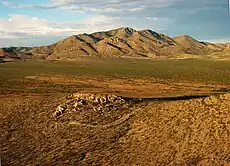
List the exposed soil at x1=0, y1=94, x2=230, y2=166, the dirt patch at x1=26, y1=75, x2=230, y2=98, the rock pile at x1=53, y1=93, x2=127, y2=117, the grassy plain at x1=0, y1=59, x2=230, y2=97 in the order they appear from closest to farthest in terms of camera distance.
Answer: the exposed soil at x1=0, y1=94, x2=230, y2=166 < the rock pile at x1=53, y1=93, x2=127, y2=117 < the dirt patch at x1=26, y1=75, x2=230, y2=98 < the grassy plain at x1=0, y1=59, x2=230, y2=97

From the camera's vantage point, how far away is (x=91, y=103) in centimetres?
2903

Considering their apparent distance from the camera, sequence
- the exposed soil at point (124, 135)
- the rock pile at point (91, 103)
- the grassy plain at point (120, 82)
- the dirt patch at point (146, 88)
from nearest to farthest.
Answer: the exposed soil at point (124, 135)
the rock pile at point (91, 103)
the dirt patch at point (146, 88)
the grassy plain at point (120, 82)

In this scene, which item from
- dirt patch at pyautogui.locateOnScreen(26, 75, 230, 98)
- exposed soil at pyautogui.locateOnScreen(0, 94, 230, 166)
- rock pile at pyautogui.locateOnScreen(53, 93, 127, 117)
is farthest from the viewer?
dirt patch at pyautogui.locateOnScreen(26, 75, 230, 98)

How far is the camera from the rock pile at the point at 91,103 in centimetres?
2806

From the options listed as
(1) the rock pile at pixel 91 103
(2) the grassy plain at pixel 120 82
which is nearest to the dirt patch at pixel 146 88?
(2) the grassy plain at pixel 120 82

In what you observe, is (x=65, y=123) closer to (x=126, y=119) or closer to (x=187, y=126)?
(x=126, y=119)

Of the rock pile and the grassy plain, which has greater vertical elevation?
the rock pile

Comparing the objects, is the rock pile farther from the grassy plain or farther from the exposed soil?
the grassy plain

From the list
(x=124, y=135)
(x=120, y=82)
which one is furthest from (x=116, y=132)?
(x=120, y=82)

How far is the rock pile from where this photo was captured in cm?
2806

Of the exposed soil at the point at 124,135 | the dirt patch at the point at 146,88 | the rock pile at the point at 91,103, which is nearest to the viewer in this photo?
the exposed soil at the point at 124,135

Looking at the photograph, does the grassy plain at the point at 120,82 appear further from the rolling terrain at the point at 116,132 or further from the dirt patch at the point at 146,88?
the rolling terrain at the point at 116,132

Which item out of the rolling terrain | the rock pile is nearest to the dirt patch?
the rock pile

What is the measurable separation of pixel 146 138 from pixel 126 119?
13.0ft
